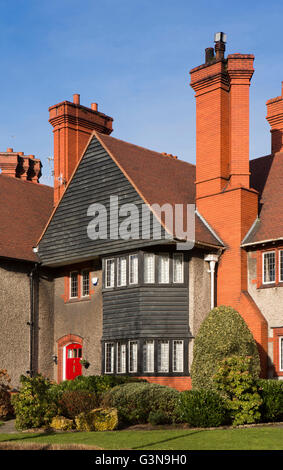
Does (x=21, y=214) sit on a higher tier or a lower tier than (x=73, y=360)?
higher

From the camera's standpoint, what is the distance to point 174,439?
1556 cm

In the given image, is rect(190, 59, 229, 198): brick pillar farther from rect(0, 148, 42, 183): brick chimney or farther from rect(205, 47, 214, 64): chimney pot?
rect(0, 148, 42, 183): brick chimney

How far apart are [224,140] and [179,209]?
3159 millimetres

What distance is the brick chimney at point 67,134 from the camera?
30.5 metres

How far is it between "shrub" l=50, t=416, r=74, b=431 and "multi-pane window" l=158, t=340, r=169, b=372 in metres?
5.77

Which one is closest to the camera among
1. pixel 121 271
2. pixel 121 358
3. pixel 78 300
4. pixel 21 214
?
pixel 121 358

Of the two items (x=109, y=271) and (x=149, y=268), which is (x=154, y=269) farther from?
(x=109, y=271)

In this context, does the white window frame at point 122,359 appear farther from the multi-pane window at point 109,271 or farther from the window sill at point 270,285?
the window sill at point 270,285

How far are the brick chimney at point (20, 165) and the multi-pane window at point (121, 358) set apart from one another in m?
14.9

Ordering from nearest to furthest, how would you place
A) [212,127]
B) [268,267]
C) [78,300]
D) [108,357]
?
[268,267], [108,357], [212,127], [78,300]

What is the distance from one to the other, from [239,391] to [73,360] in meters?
11.2

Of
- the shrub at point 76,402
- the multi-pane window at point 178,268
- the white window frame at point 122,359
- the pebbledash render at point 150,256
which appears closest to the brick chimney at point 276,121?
the pebbledash render at point 150,256

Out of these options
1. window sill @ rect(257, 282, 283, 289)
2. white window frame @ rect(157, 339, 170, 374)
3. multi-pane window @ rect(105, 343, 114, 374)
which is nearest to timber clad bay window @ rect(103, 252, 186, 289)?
white window frame @ rect(157, 339, 170, 374)

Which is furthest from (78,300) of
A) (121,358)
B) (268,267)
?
(268,267)
